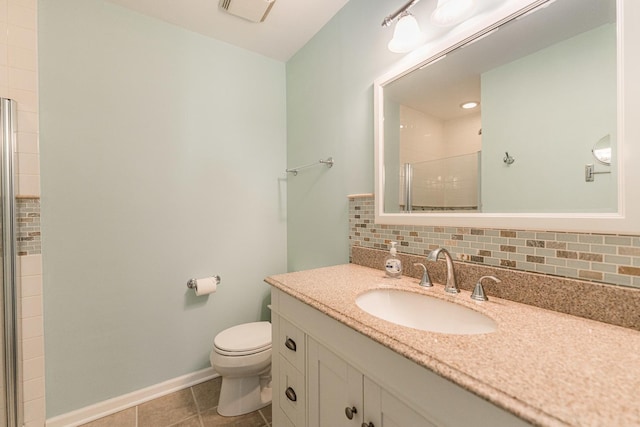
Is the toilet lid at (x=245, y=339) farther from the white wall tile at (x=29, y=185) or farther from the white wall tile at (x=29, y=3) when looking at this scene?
the white wall tile at (x=29, y=3)

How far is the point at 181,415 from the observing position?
1.43m

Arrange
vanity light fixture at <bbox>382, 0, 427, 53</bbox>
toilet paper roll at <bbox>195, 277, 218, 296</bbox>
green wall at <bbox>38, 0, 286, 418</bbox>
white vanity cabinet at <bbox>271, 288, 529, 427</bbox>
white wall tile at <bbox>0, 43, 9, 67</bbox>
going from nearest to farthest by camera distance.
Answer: white vanity cabinet at <bbox>271, 288, 529, 427</bbox>
vanity light fixture at <bbox>382, 0, 427, 53</bbox>
white wall tile at <bbox>0, 43, 9, 67</bbox>
green wall at <bbox>38, 0, 286, 418</bbox>
toilet paper roll at <bbox>195, 277, 218, 296</bbox>

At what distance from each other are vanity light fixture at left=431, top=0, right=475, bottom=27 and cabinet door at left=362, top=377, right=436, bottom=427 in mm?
1278

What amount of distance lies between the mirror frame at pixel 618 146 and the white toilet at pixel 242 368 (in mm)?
1140

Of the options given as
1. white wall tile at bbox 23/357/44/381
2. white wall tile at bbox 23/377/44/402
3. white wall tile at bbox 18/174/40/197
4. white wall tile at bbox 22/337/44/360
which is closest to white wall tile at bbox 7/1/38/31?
white wall tile at bbox 18/174/40/197

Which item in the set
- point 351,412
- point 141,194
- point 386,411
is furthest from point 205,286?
point 386,411

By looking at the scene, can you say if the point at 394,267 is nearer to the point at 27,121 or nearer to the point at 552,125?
the point at 552,125

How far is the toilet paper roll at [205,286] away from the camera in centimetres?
162

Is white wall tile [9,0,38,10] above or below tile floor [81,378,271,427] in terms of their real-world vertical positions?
above

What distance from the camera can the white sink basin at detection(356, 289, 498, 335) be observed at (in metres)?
0.80

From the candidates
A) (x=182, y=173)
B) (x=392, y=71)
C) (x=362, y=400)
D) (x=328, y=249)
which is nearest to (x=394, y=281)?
(x=362, y=400)

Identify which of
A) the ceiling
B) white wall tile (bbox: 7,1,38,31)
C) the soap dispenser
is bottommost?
the soap dispenser

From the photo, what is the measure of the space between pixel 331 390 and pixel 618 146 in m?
1.06

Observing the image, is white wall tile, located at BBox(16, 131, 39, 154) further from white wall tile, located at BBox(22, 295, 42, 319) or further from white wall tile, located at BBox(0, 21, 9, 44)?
white wall tile, located at BBox(22, 295, 42, 319)
